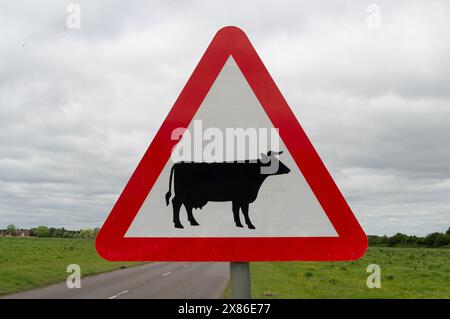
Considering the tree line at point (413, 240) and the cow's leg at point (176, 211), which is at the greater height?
the tree line at point (413, 240)

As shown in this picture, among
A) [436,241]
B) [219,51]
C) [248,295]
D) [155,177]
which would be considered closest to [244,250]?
[248,295]

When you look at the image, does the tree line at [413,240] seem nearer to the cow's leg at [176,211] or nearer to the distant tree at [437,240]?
the distant tree at [437,240]

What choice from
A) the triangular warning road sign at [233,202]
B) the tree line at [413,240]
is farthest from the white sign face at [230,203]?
the tree line at [413,240]

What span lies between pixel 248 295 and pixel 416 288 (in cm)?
2354

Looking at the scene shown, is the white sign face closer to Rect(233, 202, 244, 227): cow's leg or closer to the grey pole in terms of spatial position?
Rect(233, 202, 244, 227): cow's leg

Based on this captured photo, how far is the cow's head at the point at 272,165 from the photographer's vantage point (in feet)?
7.10

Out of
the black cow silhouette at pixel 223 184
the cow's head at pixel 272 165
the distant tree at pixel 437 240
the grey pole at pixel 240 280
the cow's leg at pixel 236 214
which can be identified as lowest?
the grey pole at pixel 240 280

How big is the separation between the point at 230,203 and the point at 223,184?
0.09 meters

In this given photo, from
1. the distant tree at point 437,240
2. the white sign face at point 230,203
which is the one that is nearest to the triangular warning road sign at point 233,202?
the white sign face at point 230,203

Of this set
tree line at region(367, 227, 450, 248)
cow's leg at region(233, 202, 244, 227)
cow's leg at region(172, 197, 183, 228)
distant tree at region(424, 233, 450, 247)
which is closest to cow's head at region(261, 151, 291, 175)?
cow's leg at region(233, 202, 244, 227)

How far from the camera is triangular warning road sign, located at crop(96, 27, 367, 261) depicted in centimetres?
217

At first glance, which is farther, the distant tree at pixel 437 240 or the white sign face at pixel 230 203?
the distant tree at pixel 437 240

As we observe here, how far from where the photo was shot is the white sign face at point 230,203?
2.17 meters

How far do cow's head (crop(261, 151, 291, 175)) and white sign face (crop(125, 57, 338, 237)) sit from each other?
0.06 ft
